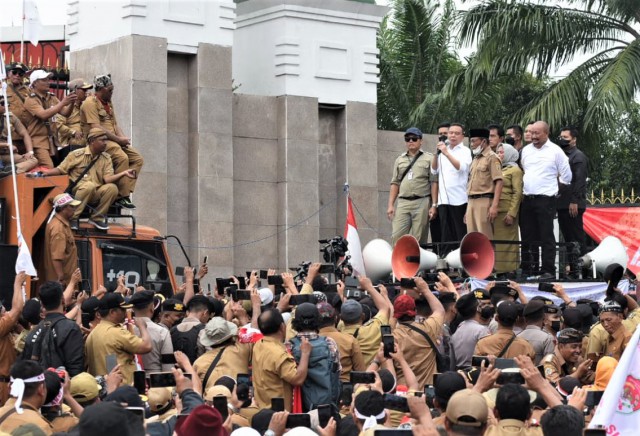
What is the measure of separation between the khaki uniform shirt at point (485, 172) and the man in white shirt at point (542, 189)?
0.44 m

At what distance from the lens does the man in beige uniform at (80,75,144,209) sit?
58.3 feet

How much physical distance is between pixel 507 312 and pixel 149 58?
10845mm

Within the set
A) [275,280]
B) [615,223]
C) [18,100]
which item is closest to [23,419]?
A: [275,280]

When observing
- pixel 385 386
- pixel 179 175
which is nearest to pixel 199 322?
pixel 385 386

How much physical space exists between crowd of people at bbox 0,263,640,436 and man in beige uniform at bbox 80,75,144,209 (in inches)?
110

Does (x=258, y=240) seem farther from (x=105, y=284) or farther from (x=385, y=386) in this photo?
(x=385, y=386)

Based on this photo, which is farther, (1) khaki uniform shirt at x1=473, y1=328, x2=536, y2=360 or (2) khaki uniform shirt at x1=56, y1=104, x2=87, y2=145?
(2) khaki uniform shirt at x1=56, y1=104, x2=87, y2=145

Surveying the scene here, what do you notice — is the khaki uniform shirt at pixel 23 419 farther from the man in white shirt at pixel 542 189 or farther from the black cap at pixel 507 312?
the man in white shirt at pixel 542 189

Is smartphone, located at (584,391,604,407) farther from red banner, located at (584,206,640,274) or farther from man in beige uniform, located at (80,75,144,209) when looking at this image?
red banner, located at (584,206,640,274)

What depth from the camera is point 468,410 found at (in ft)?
26.1

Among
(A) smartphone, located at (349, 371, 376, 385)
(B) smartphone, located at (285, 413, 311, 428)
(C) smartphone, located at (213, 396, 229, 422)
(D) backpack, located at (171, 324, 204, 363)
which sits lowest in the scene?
(D) backpack, located at (171, 324, 204, 363)

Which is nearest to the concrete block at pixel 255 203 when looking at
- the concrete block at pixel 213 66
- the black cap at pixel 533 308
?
the concrete block at pixel 213 66

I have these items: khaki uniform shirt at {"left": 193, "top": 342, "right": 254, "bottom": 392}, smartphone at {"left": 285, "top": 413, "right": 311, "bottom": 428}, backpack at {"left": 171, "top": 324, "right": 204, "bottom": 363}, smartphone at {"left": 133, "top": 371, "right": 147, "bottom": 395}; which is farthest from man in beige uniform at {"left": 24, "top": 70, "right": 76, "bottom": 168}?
smartphone at {"left": 285, "top": 413, "right": 311, "bottom": 428}

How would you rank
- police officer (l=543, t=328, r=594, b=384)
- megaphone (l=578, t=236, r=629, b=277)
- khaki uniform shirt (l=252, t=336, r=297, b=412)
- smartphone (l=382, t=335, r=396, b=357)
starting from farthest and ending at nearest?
megaphone (l=578, t=236, r=629, b=277)
police officer (l=543, t=328, r=594, b=384)
khaki uniform shirt (l=252, t=336, r=297, b=412)
smartphone (l=382, t=335, r=396, b=357)
